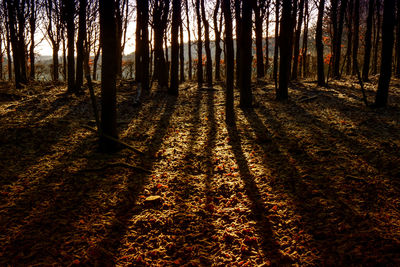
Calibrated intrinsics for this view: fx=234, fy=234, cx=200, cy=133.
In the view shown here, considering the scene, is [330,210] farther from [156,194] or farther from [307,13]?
[307,13]

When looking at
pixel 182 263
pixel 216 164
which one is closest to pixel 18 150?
pixel 216 164

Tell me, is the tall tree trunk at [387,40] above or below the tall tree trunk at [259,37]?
below

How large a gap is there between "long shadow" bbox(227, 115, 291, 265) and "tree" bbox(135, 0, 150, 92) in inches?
299

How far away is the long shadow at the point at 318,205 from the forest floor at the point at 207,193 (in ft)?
0.05

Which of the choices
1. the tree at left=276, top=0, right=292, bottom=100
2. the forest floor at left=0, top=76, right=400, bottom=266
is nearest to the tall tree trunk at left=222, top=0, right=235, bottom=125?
the forest floor at left=0, top=76, right=400, bottom=266

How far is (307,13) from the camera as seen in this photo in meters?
16.1

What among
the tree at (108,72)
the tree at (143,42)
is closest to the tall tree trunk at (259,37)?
the tree at (143,42)

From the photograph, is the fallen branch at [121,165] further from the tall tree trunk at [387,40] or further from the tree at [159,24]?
the tree at [159,24]

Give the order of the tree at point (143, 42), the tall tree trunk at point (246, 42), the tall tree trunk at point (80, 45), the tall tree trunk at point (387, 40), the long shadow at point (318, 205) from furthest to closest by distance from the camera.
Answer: the tree at point (143, 42)
the tall tree trunk at point (80, 45)
the tall tree trunk at point (246, 42)
the tall tree trunk at point (387, 40)
the long shadow at point (318, 205)

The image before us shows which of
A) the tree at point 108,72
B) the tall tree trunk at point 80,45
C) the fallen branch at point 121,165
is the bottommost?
the fallen branch at point 121,165

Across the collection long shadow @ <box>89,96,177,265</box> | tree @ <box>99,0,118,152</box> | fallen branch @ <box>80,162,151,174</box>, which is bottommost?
long shadow @ <box>89,96,177,265</box>

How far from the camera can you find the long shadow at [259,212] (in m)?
2.61

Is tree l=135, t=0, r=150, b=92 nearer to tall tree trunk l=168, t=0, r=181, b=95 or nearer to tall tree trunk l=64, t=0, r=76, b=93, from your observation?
tall tree trunk l=168, t=0, r=181, b=95

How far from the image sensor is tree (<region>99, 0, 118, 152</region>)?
15.0 feet
